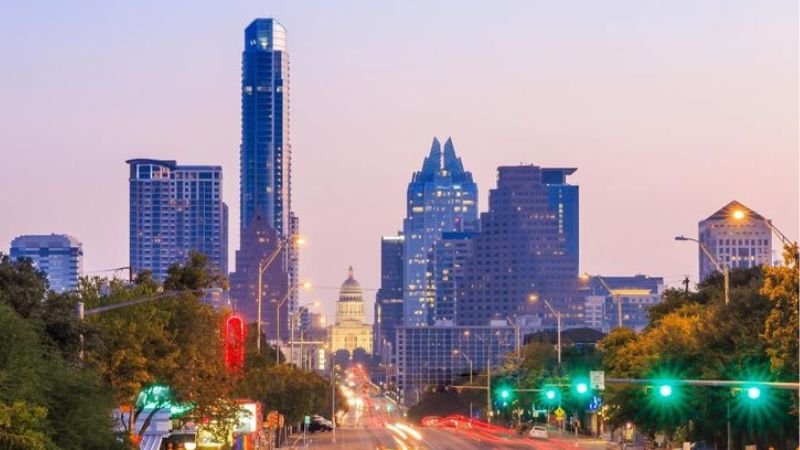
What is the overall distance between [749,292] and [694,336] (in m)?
8.72

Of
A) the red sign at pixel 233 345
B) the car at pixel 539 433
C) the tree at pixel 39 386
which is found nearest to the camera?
the tree at pixel 39 386

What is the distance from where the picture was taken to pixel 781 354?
6250cm

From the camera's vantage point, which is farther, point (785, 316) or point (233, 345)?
point (233, 345)

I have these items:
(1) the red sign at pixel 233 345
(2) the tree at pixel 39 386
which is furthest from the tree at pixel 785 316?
(1) the red sign at pixel 233 345

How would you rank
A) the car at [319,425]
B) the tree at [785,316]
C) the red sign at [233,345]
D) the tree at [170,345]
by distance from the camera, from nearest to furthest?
the tree at [785,316], the tree at [170,345], the red sign at [233,345], the car at [319,425]

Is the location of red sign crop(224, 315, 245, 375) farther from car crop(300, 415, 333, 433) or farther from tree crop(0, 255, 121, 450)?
car crop(300, 415, 333, 433)

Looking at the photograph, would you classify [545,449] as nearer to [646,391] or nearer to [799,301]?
[646,391]

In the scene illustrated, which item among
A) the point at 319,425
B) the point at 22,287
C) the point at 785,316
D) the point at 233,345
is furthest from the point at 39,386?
the point at 319,425

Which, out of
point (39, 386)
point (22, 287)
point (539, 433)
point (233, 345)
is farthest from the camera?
point (539, 433)

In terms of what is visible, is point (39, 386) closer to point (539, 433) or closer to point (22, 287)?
point (22, 287)

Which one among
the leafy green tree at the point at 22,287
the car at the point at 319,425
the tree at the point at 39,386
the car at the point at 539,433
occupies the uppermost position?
the leafy green tree at the point at 22,287

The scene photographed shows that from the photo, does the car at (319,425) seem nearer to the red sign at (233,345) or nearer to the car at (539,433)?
the car at (539,433)

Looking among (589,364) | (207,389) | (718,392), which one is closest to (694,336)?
(718,392)

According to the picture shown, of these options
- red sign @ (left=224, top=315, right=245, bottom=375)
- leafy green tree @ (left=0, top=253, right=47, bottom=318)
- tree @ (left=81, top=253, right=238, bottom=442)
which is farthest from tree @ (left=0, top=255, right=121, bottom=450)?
red sign @ (left=224, top=315, right=245, bottom=375)
